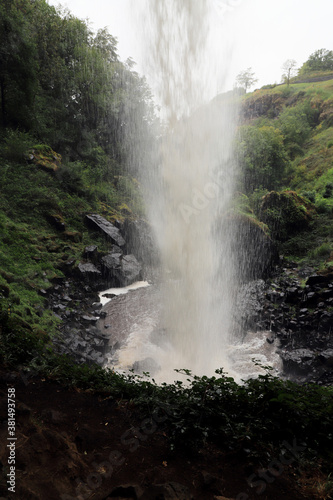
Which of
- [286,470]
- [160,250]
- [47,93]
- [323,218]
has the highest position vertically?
[47,93]

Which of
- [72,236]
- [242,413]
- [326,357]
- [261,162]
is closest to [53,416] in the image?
[242,413]

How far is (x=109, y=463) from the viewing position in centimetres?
241

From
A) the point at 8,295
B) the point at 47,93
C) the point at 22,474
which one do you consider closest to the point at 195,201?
the point at 8,295

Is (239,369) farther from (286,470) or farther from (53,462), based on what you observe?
(53,462)

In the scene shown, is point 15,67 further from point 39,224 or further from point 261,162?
point 261,162

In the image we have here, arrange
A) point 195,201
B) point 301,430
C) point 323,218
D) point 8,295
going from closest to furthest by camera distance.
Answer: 1. point 301,430
2. point 8,295
3. point 195,201
4. point 323,218

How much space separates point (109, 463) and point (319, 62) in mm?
65424

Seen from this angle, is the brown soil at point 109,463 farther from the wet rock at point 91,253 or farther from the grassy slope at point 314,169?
the grassy slope at point 314,169

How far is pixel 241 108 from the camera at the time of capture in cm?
4438

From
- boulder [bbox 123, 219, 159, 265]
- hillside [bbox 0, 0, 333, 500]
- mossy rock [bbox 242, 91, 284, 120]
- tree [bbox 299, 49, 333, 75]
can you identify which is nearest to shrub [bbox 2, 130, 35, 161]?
hillside [bbox 0, 0, 333, 500]

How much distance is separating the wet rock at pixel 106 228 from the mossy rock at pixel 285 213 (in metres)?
9.46

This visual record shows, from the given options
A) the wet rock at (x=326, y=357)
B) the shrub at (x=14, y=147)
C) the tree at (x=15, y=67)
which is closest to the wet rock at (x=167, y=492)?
the wet rock at (x=326, y=357)

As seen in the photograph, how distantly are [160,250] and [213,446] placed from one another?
1268 centimetres

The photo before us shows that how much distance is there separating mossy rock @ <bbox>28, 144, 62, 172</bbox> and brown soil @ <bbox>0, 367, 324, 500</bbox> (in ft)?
42.3
